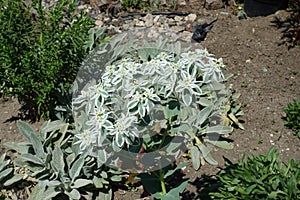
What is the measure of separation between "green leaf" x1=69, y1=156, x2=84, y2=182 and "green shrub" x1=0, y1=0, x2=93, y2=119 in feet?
1.84

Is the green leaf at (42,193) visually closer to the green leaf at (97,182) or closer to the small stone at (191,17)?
the green leaf at (97,182)

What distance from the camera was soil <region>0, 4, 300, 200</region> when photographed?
10.9 feet

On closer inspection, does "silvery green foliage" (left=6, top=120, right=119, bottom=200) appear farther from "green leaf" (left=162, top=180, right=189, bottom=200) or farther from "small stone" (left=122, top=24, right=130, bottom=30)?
"small stone" (left=122, top=24, right=130, bottom=30)

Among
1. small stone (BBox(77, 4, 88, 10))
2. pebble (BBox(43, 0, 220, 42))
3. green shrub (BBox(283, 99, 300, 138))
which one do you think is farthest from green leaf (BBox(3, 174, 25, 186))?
small stone (BBox(77, 4, 88, 10))

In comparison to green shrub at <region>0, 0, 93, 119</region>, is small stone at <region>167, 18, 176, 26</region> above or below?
below

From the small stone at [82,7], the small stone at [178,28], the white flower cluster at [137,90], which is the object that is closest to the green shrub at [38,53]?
the white flower cluster at [137,90]

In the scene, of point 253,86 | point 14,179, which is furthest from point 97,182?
point 253,86

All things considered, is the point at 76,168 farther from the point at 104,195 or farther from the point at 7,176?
the point at 7,176

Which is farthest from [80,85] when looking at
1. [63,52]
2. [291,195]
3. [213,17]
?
[213,17]

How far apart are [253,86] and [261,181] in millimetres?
1611

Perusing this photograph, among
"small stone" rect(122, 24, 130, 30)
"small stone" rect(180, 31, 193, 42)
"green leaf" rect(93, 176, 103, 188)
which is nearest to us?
"green leaf" rect(93, 176, 103, 188)

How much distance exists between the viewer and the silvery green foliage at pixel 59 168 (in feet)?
9.09

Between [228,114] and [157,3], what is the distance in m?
1.92

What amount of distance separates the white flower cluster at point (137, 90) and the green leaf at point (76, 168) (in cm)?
50
